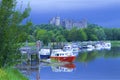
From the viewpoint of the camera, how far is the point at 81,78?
5106 centimetres

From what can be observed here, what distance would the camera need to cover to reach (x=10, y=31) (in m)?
17.6

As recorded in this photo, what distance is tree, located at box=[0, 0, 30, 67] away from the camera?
1766 centimetres

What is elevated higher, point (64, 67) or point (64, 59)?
point (64, 59)

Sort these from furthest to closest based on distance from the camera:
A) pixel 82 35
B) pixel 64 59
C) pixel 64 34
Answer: pixel 82 35 → pixel 64 34 → pixel 64 59

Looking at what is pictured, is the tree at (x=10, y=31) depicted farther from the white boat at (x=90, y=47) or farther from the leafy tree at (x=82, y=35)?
the leafy tree at (x=82, y=35)

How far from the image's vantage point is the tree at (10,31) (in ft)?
57.9

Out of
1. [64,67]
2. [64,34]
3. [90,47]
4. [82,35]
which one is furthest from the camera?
[82,35]

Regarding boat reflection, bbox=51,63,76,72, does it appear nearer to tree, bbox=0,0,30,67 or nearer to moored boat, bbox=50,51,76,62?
moored boat, bbox=50,51,76,62

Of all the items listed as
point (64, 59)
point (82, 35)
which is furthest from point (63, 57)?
point (82, 35)

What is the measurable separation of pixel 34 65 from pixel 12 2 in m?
49.2

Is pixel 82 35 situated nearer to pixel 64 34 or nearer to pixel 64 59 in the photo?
pixel 64 34

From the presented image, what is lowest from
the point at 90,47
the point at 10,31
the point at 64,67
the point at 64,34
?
the point at 64,67

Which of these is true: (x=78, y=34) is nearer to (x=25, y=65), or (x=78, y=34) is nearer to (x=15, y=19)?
(x=25, y=65)

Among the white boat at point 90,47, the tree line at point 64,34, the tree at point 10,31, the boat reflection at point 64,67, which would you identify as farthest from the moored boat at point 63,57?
the white boat at point 90,47
